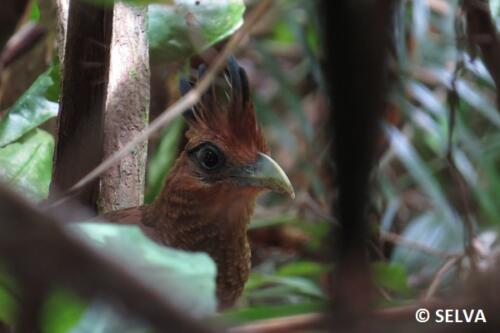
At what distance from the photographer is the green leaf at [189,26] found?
1.36 meters

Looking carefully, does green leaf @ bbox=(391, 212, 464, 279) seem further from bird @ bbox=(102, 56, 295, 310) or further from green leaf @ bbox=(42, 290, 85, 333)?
green leaf @ bbox=(42, 290, 85, 333)

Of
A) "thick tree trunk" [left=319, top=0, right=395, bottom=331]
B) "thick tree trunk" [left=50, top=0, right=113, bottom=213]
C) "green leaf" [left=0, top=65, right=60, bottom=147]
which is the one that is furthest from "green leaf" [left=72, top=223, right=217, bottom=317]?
"green leaf" [left=0, top=65, right=60, bottom=147]

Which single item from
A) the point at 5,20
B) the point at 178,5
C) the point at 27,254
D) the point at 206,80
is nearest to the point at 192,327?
the point at 27,254

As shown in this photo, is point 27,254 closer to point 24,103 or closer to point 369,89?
point 369,89

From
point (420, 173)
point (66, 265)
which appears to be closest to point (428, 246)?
point (420, 173)

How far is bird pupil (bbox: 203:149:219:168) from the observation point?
71.8 inches

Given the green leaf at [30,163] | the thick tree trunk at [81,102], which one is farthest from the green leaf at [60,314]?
the green leaf at [30,163]

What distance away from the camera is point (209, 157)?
6.01 feet

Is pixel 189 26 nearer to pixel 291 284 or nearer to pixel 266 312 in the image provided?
pixel 266 312

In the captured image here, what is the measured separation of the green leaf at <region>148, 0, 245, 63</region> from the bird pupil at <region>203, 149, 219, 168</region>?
31cm

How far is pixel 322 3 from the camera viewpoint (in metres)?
0.36

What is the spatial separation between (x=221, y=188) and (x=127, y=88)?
38 centimetres

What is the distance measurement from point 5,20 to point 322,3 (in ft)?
0.82

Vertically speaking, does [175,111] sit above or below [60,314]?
above
